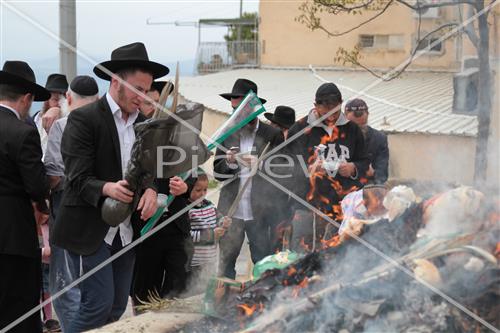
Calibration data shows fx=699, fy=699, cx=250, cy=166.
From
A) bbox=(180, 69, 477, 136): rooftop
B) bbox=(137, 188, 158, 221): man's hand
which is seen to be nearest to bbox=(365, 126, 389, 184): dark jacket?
bbox=(137, 188, 158, 221): man's hand

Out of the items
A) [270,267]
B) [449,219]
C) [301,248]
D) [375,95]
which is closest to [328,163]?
[301,248]

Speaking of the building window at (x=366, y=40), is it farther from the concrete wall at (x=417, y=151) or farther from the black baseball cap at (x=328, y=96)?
the black baseball cap at (x=328, y=96)

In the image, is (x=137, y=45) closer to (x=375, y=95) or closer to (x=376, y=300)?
(x=376, y=300)

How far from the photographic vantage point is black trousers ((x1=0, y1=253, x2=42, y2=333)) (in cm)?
475

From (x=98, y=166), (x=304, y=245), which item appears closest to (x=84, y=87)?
(x=98, y=166)

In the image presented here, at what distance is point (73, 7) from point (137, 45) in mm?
3391

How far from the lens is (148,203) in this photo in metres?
4.59

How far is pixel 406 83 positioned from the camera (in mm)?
18719

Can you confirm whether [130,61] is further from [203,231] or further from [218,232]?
[218,232]

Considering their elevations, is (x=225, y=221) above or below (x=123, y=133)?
below

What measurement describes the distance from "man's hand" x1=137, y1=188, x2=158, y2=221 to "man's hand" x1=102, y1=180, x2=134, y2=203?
243 mm

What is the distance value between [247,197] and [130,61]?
2.31 m

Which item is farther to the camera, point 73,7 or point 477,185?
point 73,7

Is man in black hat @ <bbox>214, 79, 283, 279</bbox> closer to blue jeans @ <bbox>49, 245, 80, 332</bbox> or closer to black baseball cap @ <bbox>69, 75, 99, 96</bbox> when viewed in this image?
black baseball cap @ <bbox>69, 75, 99, 96</bbox>
